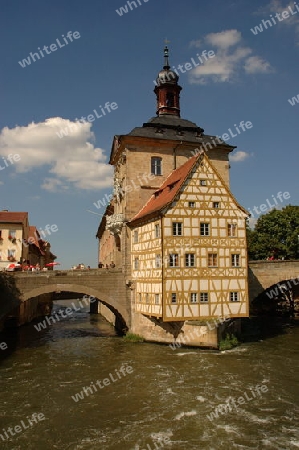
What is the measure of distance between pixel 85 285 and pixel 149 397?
12.6 metres

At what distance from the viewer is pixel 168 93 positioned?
119ft

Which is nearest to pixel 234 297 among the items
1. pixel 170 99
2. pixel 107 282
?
pixel 107 282

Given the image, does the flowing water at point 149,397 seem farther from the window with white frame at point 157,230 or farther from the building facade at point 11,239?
the building facade at point 11,239

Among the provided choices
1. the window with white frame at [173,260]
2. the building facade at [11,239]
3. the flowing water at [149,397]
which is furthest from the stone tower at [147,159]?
the building facade at [11,239]

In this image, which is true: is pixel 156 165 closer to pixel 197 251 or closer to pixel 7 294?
pixel 197 251

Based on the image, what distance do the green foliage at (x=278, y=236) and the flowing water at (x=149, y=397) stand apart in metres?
19.1

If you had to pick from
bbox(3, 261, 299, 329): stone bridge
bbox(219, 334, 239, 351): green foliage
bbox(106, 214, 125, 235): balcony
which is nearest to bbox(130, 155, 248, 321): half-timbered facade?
bbox(219, 334, 239, 351): green foliage

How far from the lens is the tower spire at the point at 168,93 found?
3600 centimetres

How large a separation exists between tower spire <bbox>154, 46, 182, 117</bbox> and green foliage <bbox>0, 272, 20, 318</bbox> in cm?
1958

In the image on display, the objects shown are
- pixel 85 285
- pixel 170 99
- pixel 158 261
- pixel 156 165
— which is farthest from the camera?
pixel 170 99

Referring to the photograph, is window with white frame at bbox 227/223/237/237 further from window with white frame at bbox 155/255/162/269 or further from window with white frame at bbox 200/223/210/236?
window with white frame at bbox 155/255/162/269

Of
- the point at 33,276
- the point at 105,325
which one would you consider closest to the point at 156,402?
the point at 33,276

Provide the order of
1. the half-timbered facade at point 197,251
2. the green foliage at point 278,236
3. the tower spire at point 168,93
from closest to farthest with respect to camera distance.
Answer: the half-timbered facade at point 197,251
the tower spire at point 168,93
the green foliage at point 278,236

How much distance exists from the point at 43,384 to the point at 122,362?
4.97m
